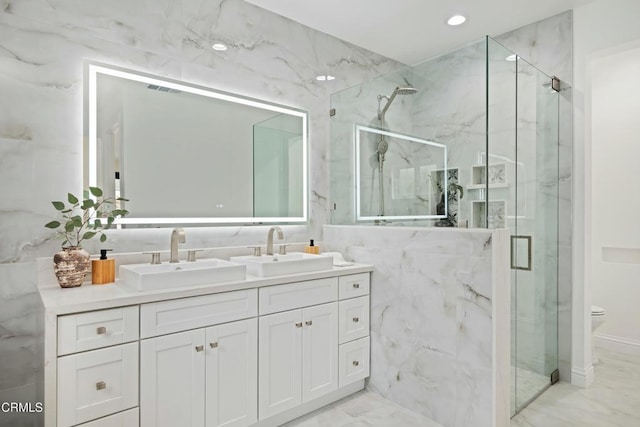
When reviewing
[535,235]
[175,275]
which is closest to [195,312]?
[175,275]

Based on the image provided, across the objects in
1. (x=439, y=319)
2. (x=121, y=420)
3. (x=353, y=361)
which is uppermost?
(x=439, y=319)

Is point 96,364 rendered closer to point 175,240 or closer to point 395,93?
point 175,240

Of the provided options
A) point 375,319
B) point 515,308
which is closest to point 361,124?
point 375,319

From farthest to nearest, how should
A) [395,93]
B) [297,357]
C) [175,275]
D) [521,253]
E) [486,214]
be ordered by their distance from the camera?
[395,93], [521,253], [297,357], [486,214], [175,275]

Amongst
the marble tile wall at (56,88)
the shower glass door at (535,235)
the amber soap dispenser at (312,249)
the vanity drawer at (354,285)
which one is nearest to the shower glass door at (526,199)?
the shower glass door at (535,235)

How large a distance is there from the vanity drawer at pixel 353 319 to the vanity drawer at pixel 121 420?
123 centimetres

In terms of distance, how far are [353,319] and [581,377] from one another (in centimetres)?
173

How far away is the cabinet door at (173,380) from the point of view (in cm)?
165

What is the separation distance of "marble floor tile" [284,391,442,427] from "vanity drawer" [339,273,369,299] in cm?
71

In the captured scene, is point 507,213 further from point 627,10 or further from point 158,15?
point 158,15

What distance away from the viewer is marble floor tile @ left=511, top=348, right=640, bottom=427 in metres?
2.23

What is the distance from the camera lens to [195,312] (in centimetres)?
180

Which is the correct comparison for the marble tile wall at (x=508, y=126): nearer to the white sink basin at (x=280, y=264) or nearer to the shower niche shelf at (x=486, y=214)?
the shower niche shelf at (x=486, y=214)

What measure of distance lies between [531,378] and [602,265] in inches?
68.9
